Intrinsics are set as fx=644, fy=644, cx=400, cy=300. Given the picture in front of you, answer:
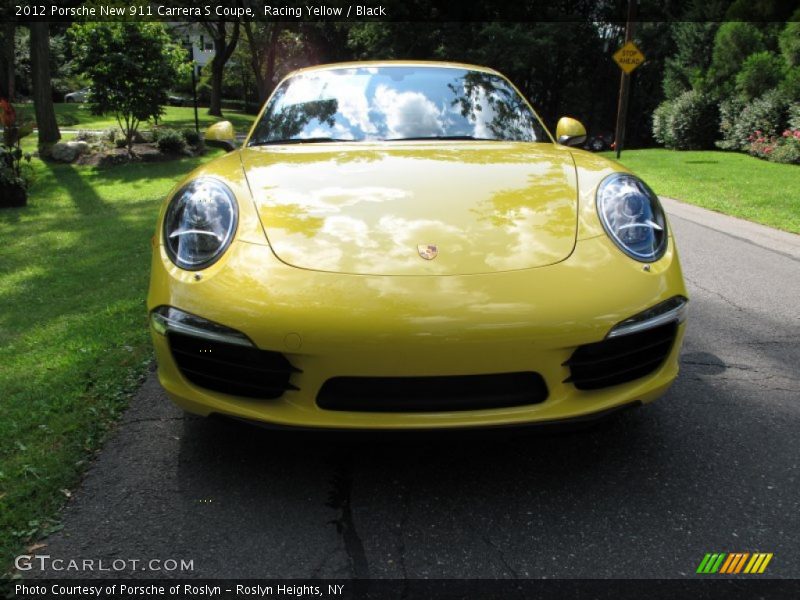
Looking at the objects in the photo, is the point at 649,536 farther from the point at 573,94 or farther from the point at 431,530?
the point at 573,94

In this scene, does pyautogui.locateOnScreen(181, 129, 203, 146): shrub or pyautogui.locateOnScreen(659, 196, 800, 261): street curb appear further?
pyautogui.locateOnScreen(181, 129, 203, 146): shrub

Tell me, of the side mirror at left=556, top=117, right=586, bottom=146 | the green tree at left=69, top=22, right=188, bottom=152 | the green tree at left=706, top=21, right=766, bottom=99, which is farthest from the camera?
the green tree at left=706, top=21, right=766, bottom=99

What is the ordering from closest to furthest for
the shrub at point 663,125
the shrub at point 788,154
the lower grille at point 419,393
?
the lower grille at point 419,393, the shrub at point 788,154, the shrub at point 663,125

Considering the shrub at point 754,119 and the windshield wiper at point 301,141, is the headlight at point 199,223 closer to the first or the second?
the windshield wiper at point 301,141

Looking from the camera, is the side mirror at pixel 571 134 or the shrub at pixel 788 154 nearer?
the side mirror at pixel 571 134

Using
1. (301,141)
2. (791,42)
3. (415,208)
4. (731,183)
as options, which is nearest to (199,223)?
(415,208)

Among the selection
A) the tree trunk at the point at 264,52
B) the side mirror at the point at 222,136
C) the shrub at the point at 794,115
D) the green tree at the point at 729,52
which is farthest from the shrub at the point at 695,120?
the tree trunk at the point at 264,52

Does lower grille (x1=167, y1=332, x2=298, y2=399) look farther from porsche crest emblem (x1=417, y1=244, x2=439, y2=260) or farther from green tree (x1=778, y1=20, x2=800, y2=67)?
green tree (x1=778, y1=20, x2=800, y2=67)

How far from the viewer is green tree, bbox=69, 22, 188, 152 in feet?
38.7

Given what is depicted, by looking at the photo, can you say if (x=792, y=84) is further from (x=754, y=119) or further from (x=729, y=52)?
(x=729, y=52)

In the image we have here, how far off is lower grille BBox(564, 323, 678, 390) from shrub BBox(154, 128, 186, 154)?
43.4 ft

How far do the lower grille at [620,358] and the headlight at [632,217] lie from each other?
0.90 feet

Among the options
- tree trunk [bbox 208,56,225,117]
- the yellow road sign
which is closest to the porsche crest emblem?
the yellow road sign

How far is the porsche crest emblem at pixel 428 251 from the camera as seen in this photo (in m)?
2.04
